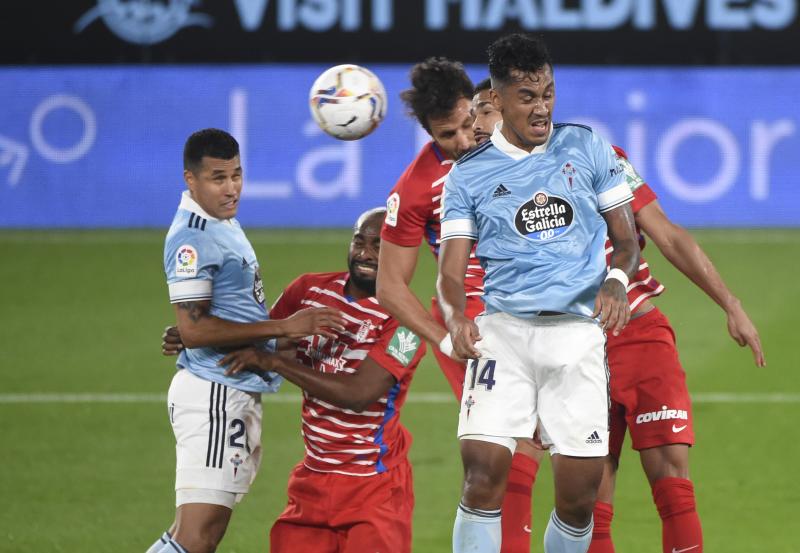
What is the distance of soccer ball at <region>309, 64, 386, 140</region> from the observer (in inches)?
260

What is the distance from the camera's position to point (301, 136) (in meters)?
15.7

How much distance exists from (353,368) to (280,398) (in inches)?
160

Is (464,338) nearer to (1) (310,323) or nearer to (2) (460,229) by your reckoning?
(2) (460,229)

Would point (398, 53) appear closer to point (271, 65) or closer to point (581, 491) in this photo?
point (271, 65)

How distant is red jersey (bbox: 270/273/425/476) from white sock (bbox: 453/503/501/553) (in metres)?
0.57

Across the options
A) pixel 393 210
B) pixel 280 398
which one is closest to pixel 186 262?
pixel 393 210

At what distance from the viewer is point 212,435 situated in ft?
17.0

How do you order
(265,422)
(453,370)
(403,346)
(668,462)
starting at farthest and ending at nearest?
(265,422)
(453,370)
(668,462)
(403,346)

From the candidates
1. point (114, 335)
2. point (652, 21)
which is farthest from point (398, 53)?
point (114, 335)

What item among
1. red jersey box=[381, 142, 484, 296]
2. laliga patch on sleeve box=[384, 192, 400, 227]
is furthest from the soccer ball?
laliga patch on sleeve box=[384, 192, 400, 227]

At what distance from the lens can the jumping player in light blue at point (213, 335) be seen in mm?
5113

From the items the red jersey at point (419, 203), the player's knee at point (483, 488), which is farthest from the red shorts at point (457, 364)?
the player's knee at point (483, 488)

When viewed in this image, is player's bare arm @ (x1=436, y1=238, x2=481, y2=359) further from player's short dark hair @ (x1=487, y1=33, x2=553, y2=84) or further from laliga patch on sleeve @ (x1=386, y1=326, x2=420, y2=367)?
player's short dark hair @ (x1=487, y1=33, x2=553, y2=84)

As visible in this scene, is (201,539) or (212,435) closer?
(201,539)
